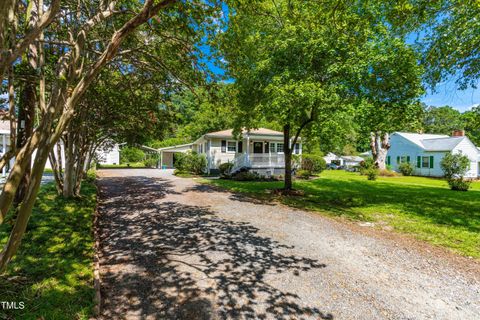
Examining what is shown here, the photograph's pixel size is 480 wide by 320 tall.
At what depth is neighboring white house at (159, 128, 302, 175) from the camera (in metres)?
21.5

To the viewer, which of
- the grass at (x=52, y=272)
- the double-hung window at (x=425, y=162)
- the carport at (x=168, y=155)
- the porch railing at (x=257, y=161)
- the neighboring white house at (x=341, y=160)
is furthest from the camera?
the neighboring white house at (x=341, y=160)

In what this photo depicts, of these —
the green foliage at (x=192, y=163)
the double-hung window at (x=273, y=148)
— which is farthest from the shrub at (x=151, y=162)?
the double-hung window at (x=273, y=148)

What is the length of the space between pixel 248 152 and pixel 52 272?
18.5m

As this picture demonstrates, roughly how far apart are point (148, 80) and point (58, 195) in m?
5.31

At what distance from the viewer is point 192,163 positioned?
74.5ft

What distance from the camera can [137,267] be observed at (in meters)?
4.27

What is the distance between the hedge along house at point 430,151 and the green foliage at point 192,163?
23.1 meters

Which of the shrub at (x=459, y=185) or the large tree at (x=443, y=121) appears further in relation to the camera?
the large tree at (x=443, y=121)

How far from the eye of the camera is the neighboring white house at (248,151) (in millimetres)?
21484

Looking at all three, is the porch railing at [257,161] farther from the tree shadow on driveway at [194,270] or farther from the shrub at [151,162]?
the shrub at [151,162]

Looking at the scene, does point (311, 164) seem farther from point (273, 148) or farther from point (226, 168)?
point (226, 168)

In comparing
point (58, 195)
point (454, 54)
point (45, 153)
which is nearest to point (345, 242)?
point (45, 153)

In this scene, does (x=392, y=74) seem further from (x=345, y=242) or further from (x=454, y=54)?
(x=345, y=242)

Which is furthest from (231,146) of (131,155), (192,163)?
(131,155)
